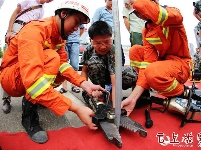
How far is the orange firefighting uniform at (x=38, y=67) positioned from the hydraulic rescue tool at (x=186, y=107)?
0.85 m

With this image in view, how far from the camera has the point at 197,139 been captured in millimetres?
1749

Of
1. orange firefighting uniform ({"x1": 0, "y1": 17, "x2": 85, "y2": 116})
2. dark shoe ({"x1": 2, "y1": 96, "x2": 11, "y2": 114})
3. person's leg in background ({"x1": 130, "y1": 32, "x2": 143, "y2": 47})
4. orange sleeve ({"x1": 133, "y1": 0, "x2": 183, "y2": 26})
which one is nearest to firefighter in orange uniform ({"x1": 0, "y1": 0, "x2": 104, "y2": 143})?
orange firefighting uniform ({"x1": 0, "y1": 17, "x2": 85, "y2": 116})

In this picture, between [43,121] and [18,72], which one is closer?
[18,72]

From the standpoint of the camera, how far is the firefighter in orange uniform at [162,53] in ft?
6.19


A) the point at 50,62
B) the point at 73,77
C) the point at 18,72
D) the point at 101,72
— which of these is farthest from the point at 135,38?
the point at 18,72

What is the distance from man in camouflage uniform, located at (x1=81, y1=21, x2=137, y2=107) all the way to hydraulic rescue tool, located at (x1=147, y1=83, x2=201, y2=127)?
1.71ft

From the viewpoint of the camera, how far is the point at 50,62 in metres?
1.79

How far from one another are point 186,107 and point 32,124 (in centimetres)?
131

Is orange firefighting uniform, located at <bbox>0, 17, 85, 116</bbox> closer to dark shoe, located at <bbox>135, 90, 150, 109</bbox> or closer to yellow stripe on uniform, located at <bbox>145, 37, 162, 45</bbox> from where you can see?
dark shoe, located at <bbox>135, 90, 150, 109</bbox>

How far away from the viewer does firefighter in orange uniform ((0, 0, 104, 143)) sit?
147cm

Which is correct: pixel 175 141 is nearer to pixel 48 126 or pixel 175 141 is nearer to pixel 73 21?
pixel 48 126

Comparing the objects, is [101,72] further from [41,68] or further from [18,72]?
[41,68]

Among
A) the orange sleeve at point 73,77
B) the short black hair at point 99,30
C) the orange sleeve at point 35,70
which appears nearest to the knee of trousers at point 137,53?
the short black hair at point 99,30

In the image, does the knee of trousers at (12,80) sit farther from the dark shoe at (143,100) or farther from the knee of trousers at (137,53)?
the knee of trousers at (137,53)
